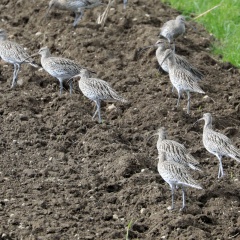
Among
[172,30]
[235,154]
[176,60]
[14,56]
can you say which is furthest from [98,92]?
[172,30]

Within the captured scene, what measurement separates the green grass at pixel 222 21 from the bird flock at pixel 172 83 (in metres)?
1.01

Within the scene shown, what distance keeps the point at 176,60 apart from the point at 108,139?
2685 millimetres

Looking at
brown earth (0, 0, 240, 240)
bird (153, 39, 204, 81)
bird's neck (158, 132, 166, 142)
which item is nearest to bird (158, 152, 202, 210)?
brown earth (0, 0, 240, 240)

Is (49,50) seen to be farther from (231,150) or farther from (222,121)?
(231,150)

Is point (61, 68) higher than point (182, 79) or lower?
lower

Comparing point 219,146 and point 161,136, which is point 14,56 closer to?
point 161,136

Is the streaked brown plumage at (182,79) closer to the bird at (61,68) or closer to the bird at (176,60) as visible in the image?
the bird at (176,60)

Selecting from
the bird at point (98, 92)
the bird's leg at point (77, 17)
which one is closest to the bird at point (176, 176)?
the bird at point (98, 92)

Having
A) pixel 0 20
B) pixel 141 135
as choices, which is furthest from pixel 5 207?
pixel 0 20

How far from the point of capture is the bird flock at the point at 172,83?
992 centimetres

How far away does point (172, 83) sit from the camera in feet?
43.3

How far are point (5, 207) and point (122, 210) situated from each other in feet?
4.42

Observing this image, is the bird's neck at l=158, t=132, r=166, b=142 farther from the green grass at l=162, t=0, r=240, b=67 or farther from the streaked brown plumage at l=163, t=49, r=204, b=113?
the green grass at l=162, t=0, r=240, b=67

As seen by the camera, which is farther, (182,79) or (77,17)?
(77,17)
